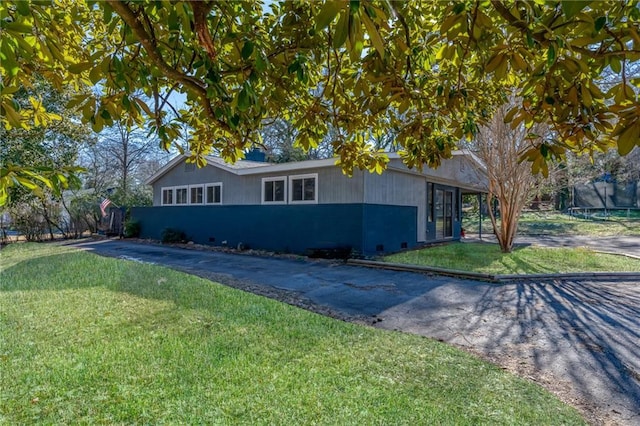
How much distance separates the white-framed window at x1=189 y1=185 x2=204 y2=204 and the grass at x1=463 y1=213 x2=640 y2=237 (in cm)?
1691

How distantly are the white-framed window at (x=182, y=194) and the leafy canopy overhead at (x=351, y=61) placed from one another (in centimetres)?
1446

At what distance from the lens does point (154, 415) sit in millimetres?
2512

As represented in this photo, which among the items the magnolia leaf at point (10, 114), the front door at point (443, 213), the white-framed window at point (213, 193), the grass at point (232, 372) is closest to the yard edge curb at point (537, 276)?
the grass at point (232, 372)

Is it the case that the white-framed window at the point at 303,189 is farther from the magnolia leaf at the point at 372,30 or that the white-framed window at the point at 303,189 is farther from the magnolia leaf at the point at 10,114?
the magnolia leaf at the point at 372,30

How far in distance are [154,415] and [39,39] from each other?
241cm

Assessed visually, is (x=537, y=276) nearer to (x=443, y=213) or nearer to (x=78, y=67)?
(x=443, y=213)

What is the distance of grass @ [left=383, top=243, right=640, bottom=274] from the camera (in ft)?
29.1

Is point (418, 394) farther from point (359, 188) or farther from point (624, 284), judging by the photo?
point (359, 188)

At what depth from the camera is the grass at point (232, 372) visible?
2580 mm

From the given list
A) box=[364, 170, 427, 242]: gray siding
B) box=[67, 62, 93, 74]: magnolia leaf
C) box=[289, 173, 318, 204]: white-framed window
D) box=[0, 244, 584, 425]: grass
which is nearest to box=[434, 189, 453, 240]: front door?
box=[364, 170, 427, 242]: gray siding

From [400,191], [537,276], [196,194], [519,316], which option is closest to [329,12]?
[519,316]

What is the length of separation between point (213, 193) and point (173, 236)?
287 cm

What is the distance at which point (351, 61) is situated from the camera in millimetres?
1493

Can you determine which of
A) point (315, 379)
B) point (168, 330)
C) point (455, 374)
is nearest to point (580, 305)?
point (455, 374)
